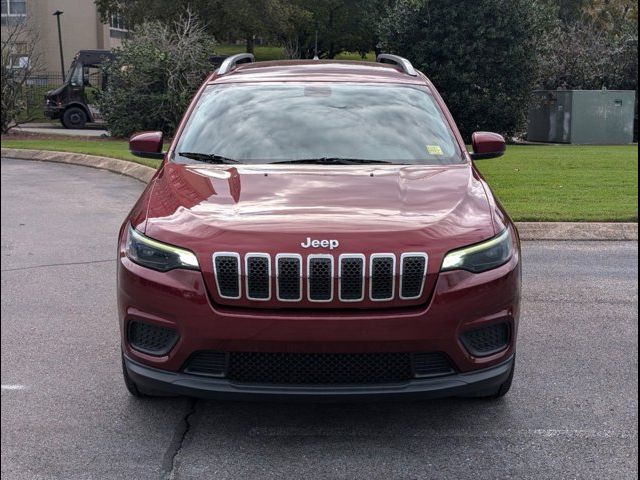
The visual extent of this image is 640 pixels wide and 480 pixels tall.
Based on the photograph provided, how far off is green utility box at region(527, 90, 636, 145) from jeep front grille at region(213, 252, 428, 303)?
21.5m

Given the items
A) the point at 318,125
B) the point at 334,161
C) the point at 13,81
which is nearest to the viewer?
the point at 334,161

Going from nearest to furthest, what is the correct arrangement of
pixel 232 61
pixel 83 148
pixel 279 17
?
pixel 232 61, pixel 83 148, pixel 279 17

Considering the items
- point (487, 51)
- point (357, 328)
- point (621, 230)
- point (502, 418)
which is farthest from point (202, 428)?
point (487, 51)

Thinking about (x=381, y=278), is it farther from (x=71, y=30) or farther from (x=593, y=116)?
(x=71, y=30)

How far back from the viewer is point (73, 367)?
4.83 meters

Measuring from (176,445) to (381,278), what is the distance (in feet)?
4.01

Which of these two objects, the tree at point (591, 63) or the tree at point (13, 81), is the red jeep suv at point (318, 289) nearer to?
the tree at point (13, 81)

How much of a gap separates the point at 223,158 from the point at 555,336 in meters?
2.49

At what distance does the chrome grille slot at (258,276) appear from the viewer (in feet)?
11.5

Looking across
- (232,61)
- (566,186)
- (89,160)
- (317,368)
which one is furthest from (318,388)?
(89,160)

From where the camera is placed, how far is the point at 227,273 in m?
3.55

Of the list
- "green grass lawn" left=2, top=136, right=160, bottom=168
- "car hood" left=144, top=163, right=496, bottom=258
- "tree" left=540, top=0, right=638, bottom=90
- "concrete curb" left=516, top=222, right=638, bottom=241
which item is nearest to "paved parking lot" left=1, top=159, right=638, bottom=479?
"car hood" left=144, top=163, right=496, bottom=258

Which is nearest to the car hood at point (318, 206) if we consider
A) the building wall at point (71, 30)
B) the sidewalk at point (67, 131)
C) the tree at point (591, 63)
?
the sidewalk at point (67, 131)

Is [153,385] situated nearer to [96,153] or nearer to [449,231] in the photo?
[449,231]
